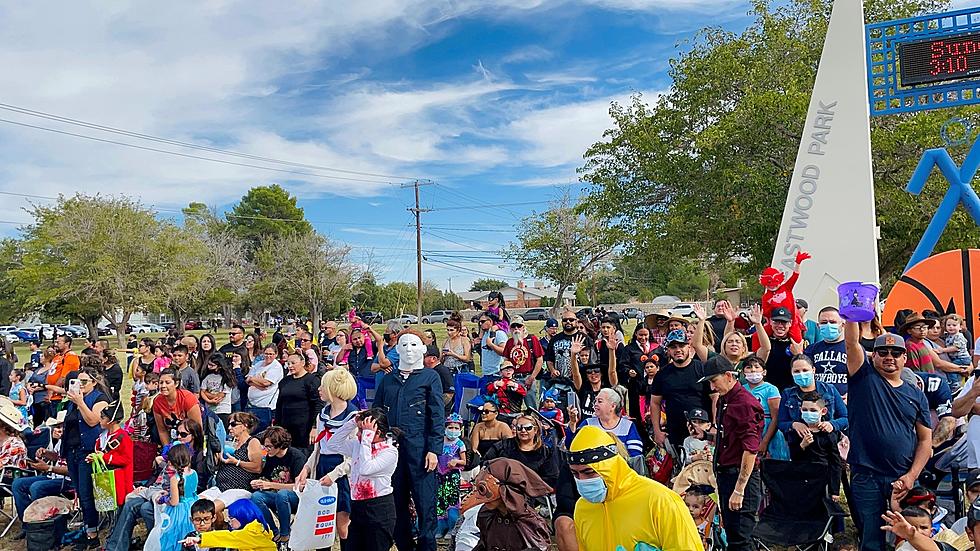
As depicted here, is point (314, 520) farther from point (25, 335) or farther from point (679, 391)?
point (25, 335)

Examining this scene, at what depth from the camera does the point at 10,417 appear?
7.36m

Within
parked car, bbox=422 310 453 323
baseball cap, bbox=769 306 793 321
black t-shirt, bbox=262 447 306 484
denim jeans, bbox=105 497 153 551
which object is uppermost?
baseball cap, bbox=769 306 793 321

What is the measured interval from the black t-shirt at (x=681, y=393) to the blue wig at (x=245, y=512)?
A: 3418 millimetres

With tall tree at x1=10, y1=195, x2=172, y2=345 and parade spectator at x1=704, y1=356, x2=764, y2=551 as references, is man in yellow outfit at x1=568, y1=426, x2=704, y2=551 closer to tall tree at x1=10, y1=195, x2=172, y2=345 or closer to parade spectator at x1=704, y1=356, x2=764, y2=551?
parade spectator at x1=704, y1=356, x2=764, y2=551

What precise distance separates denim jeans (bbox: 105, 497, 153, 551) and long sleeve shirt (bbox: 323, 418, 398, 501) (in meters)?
1.96

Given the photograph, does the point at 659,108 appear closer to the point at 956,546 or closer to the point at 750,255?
the point at 750,255

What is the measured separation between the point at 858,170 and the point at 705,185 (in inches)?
294

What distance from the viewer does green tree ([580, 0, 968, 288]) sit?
1806 centimetres

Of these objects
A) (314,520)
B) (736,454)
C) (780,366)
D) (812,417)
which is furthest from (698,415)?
(314,520)

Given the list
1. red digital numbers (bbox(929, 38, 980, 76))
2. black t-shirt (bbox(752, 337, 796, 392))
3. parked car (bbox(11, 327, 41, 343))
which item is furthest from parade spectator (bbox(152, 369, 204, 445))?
parked car (bbox(11, 327, 41, 343))

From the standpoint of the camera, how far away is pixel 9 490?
7.43 meters

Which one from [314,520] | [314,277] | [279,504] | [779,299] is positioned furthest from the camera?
[314,277]

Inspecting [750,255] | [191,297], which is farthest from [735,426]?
[191,297]

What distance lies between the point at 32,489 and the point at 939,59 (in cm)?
1320
